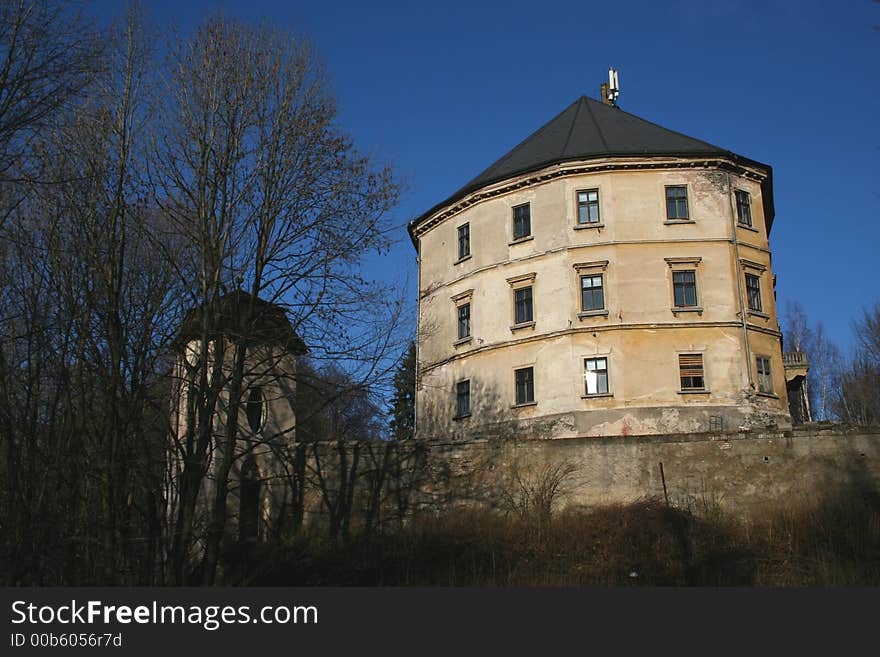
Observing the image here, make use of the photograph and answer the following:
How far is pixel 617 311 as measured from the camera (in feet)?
102

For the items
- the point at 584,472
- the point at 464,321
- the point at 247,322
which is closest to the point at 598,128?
the point at 464,321

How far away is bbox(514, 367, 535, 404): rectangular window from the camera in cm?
3184

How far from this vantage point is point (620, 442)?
23.5 meters

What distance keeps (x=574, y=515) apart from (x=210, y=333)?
12162mm

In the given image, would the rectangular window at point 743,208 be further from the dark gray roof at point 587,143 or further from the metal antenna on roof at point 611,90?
the metal antenna on roof at point 611,90

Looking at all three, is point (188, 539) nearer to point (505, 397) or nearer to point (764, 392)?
point (505, 397)

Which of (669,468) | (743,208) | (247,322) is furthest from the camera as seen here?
(743,208)

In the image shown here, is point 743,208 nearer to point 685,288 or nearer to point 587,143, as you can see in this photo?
→ point 685,288

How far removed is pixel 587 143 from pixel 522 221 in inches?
161

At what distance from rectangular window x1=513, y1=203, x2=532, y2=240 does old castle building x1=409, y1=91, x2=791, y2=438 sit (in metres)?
0.06

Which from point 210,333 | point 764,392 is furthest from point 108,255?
point 764,392

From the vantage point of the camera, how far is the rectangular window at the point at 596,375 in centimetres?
3036

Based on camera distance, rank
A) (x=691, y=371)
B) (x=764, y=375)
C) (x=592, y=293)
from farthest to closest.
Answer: (x=592, y=293) < (x=764, y=375) < (x=691, y=371)

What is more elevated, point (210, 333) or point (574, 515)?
point (210, 333)
